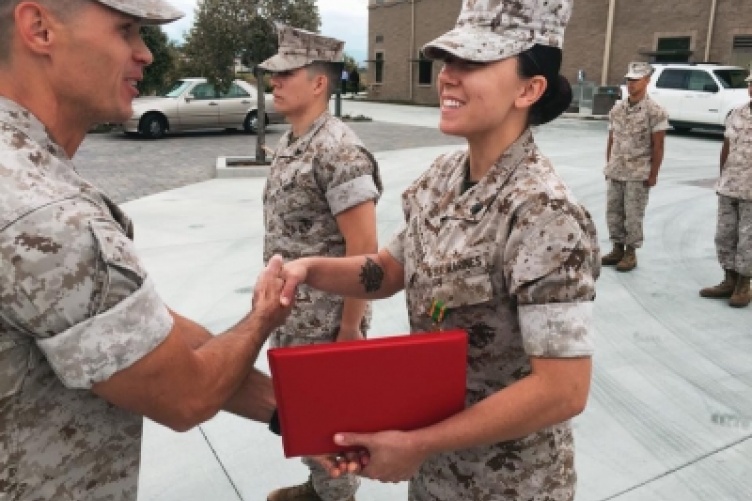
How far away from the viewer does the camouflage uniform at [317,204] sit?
2457 mm

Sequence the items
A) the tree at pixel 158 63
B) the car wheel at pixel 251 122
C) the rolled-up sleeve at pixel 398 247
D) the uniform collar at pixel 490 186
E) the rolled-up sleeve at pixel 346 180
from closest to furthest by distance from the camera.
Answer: the uniform collar at pixel 490 186, the rolled-up sleeve at pixel 398 247, the rolled-up sleeve at pixel 346 180, the car wheel at pixel 251 122, the tree at pixel 158 63

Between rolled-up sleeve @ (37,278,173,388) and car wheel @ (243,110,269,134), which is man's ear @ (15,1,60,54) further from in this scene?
car wheel @ (243,110,269,134)

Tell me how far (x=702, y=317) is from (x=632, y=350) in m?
0.94

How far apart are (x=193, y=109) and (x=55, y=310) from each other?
14894 millimetres

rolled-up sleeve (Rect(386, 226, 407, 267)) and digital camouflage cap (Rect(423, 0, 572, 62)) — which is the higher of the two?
digital camouflage cap (Rect(423, 0, 572, 62))

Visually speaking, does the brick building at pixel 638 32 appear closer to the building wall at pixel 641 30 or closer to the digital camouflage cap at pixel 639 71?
the building wall at pixel 641 30

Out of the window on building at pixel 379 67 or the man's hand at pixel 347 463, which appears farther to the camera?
the window on building at pixel 379 67

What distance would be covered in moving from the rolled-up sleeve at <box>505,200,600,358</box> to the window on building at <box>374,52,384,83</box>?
33557 mm

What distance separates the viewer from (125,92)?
4.19 feet

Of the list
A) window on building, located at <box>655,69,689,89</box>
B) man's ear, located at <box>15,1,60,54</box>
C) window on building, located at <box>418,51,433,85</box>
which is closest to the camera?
man's ear, located at <box>15,1,60,54</box>

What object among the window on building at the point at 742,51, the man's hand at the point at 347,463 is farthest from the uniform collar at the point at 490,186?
the window on building at the point at 742,51

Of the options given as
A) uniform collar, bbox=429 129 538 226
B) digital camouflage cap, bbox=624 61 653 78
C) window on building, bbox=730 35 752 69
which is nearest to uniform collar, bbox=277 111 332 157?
uniform collar, bbox=429 129 538 226

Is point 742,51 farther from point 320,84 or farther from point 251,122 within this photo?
point 320,84

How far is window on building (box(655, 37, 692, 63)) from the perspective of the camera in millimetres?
A: 19828
